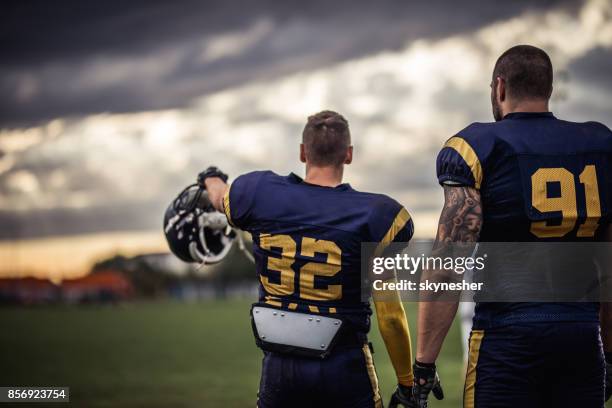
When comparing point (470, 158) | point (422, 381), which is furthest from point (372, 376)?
point (470, 158)

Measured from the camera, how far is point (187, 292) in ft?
344

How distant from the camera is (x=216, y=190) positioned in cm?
441

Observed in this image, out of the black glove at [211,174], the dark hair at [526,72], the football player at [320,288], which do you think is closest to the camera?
the dark hair at [526,72]

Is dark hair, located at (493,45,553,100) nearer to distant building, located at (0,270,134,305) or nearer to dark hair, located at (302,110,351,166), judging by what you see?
dark hair, located at (302,110,351,166)

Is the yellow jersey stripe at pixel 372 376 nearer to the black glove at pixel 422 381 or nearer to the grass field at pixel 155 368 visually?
the black glove at pixel 422 381

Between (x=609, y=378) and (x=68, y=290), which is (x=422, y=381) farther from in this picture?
(x=68, y=290)

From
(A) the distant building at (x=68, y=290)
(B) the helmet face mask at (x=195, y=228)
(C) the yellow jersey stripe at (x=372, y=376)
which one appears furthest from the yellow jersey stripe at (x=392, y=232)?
(A) the distant building at (x=68, y=290)

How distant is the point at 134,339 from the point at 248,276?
73.6 metres

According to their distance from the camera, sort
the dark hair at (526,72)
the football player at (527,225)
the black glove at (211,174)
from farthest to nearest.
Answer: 1. the black glove at (211,174)
2. the dark hair at (526,72)
3. the football player at (527,225)

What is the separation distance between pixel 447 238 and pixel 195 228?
1.95 metres

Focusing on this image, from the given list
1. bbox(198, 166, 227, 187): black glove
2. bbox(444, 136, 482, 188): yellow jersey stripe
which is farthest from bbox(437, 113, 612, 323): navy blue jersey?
bbox(198, 166, 227, 187): black glove

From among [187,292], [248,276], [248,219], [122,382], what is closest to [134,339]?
[122,382]

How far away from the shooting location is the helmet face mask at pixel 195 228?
487cm

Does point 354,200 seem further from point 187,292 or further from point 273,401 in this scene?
point 187,292
